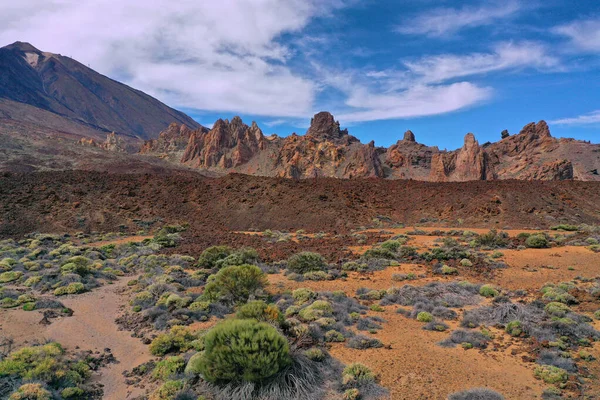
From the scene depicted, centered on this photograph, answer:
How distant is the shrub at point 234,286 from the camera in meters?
12.1

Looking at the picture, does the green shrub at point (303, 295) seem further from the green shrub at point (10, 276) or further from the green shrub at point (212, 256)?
the green shrub at point (10, 276)

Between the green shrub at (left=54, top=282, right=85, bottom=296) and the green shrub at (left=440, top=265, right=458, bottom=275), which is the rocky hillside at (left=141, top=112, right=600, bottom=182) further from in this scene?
the green shrub at (left=54, top=282, right=85, bottom=296)

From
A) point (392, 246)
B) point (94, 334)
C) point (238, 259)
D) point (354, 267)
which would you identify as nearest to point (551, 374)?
point (354, 267)

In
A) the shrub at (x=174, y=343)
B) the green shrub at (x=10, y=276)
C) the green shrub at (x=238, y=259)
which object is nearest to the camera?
the shrub at (x=174, y=343)

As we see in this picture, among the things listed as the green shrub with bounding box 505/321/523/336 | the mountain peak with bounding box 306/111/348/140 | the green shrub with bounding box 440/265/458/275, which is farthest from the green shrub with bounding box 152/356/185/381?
the mountain peak with bounding box 306/111/348/140

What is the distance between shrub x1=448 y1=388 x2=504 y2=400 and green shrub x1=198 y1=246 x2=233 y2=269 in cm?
1284

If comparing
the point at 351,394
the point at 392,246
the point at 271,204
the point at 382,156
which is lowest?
the point at 351,394

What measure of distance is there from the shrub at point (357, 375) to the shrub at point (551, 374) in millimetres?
3414

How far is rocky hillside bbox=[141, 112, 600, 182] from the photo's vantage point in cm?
6862

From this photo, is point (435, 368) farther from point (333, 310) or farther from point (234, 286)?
point (234, 286)

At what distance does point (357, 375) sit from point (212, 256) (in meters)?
11.9

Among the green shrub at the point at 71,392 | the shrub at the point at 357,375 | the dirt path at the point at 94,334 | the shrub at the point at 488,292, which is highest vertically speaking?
the shrub at the point at 488,292

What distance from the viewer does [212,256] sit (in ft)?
57.9

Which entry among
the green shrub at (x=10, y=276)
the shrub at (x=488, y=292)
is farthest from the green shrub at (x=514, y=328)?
the green shrub at (x=10, y=276)
